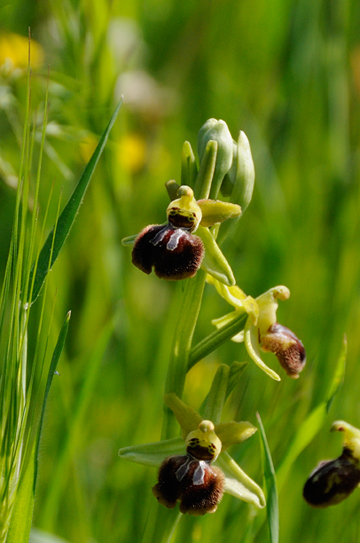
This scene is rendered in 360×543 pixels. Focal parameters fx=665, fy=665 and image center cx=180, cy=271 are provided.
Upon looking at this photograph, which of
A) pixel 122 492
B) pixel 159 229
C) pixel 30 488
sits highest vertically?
pixel 159 229

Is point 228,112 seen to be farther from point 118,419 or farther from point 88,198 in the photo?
point 118,419

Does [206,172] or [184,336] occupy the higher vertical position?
[206,172]

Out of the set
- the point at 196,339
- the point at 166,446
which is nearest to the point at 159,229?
the point at 166,446

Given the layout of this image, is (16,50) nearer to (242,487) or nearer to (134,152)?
(134,152)

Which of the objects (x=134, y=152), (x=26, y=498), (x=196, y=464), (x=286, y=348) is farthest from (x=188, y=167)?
(x=134, y=152)

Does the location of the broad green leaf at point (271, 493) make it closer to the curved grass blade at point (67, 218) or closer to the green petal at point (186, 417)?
the green petal at point (186, 417)
